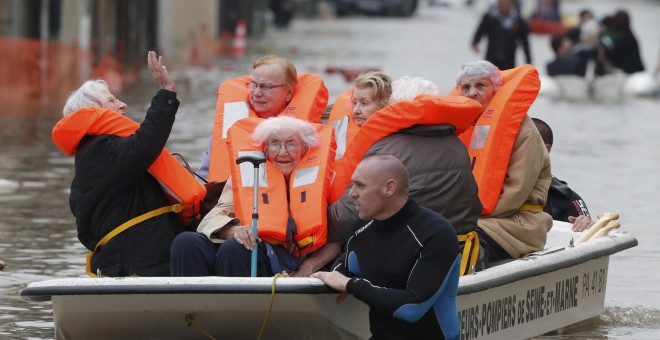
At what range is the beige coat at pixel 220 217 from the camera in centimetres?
784

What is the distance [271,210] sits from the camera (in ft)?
25.5

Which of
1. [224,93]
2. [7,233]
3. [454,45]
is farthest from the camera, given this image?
[454,45]

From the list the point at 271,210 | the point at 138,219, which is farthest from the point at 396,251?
the point at 138,219

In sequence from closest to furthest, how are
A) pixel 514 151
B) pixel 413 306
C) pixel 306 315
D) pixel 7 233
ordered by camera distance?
1. pixel 413 306
2. pixel 306 315
3. pixel 514 151
4. pixel 7 233

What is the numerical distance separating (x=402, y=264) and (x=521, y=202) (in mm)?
2083

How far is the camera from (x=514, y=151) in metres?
8.62

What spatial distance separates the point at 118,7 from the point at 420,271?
94.3ft

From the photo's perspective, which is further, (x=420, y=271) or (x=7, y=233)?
(x=7, y=233)

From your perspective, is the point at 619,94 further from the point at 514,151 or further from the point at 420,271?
the point at 420,271

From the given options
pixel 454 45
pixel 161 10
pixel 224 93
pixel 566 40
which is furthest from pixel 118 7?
pixel 224 93

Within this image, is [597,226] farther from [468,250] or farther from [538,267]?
[468,250]

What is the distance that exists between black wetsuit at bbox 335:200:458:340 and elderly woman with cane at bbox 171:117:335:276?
94cm

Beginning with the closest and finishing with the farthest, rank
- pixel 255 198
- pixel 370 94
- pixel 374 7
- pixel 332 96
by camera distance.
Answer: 1. pixel 255 198
2. pixel 370 94
3. pixel 332 96
4. pixel 374 7

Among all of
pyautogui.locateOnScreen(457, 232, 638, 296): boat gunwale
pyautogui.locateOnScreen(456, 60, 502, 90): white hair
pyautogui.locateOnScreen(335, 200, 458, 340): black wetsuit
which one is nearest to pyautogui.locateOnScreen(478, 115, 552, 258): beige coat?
pyautogui.locateOnScreen(457, 232, 638, 296): boat gunwale
